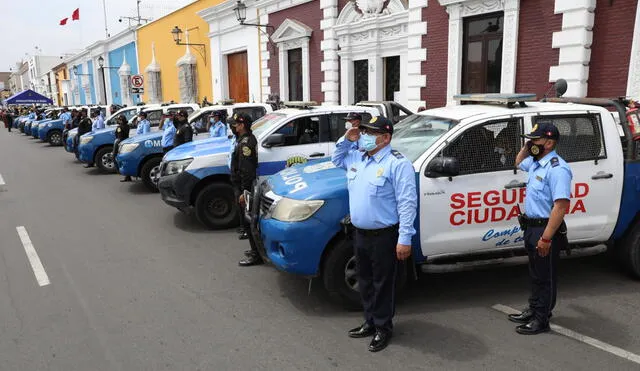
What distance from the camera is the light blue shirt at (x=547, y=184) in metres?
3.69

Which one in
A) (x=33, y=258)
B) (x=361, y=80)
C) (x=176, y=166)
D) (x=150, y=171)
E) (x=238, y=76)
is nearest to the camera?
(x=33, y=258)

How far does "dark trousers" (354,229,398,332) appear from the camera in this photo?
11.9 feet

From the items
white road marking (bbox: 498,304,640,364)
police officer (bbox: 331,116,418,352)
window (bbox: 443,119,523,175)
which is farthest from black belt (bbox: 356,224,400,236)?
white road marking (bbox: 498,304,640,364)

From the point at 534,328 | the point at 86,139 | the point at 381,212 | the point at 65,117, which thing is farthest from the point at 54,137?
the point at 534,328

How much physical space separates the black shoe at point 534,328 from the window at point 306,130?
13.9ft

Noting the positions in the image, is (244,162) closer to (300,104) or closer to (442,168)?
(442,168)

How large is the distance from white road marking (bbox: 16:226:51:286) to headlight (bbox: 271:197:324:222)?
2.86 m

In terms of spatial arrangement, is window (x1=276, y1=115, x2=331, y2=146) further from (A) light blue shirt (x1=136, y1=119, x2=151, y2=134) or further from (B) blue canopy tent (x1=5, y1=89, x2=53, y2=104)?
(B) blue canopy tent (x1=5, y1=89, x2=53, y2=104)

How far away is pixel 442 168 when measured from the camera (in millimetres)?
4195

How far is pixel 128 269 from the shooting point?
227 inches

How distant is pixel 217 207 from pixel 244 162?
1.99 m

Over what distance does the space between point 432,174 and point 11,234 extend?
20.9 ft

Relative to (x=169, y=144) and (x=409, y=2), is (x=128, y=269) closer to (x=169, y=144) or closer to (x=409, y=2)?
(x=169, y=144)

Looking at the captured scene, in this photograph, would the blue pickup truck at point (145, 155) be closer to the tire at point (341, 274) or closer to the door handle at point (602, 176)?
the tire at point (341, 274)
